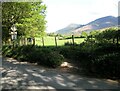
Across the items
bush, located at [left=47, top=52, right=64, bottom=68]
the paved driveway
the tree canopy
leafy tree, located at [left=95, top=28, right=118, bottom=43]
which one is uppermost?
the tree canopy

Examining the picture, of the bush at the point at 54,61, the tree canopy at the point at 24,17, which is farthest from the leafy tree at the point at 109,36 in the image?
the tree canopy at the point at 24,17

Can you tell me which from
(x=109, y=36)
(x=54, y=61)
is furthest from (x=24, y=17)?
(x=54, y=61)

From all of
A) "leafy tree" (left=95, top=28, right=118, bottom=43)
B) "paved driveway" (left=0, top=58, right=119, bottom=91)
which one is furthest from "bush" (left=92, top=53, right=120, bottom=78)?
"leafy tree" (left=95, top=28, right=118, bottom=43)

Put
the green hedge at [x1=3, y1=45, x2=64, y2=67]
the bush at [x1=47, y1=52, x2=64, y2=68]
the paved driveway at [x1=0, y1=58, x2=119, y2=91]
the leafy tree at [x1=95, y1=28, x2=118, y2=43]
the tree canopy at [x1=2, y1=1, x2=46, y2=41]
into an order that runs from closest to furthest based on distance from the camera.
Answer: the paved driveway at [x1=0, y1=58, x2=119, y2=91], the bush at [x1=47, y1=52, x2=64, y2=68], the green hedge at [x1=3, y1=45, x2=64, y2=67], the leafy tree at [x1=95, y1=28, x2=118, y2=43], the tree canopy at [x1=2, y1=1, x2=46, y2=41]

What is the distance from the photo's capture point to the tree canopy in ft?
81.4

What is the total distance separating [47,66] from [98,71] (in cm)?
468

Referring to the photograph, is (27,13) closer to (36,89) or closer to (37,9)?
(37,9)

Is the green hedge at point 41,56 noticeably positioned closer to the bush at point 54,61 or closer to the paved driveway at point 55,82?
the bush at point 54,61

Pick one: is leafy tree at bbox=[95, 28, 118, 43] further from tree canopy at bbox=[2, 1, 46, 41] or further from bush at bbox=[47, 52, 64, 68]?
tree canopy at bbox=[2, 1, 46, 41]

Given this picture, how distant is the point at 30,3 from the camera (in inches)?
1004

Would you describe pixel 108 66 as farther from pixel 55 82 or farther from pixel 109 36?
pixel 109 36

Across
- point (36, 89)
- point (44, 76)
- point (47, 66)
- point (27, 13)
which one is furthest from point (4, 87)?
point (27, 13)

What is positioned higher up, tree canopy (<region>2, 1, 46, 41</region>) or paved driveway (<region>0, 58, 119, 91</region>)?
tree canopy (<region>2, 1, 46, 41</region>)

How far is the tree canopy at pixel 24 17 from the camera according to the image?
24.8 meters
